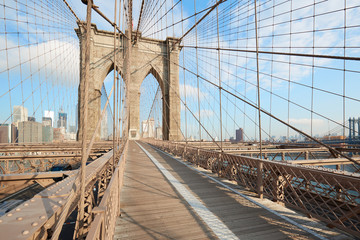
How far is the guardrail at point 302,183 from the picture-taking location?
2.66 metres

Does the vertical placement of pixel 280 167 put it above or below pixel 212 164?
above

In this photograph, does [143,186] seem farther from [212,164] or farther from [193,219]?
[212,164]

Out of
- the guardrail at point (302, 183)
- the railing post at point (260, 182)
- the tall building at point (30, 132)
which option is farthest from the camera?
the tall building at point (30, 132)

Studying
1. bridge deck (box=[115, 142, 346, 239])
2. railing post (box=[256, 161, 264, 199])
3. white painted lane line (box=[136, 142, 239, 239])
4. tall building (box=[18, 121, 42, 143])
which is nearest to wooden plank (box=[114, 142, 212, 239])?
bridge deck (box=[115, 142, 346, 239])

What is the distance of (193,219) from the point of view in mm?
3119

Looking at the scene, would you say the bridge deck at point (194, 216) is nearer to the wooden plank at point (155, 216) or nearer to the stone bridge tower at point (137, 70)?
the wooden plank at point (155, 216)

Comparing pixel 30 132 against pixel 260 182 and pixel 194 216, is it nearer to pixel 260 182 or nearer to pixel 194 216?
pixel 194 216

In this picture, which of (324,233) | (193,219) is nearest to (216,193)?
(193,219)

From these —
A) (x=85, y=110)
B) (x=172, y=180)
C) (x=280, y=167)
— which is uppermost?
(x=85, y=110)

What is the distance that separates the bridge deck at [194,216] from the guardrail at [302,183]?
39cm

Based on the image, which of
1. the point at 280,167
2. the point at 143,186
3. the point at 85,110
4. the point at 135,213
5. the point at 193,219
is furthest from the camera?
the point at 143,186

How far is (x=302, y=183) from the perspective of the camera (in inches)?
134

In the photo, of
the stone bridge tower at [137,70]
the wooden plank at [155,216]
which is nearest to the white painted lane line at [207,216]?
the wooden plank at [155,216]

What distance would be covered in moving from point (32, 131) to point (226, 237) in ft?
83.4
